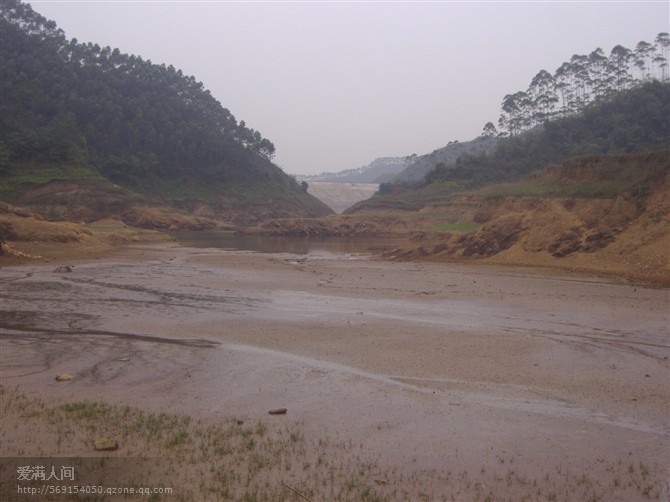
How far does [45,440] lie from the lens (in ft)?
23.1

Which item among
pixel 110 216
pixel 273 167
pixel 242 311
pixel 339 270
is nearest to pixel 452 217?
pixel 339 270

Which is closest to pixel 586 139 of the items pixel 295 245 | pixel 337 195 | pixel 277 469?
pixel 295 245

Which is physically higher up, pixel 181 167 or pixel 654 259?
pixel 181 167

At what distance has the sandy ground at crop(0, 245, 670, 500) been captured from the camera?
23.3ft

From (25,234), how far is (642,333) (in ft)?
106

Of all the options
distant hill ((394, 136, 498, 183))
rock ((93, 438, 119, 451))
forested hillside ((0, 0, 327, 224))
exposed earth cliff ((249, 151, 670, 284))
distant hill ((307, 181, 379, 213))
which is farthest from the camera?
distant hill ((307, 181, 379, 213))

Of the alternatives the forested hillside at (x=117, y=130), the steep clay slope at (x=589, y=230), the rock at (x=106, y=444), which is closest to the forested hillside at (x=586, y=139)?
the steep clay slope at (x=589, y=230)

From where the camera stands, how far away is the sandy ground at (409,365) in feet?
23.3

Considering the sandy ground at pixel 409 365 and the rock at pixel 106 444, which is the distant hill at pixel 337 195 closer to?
the sandy ground at pixel 409 365

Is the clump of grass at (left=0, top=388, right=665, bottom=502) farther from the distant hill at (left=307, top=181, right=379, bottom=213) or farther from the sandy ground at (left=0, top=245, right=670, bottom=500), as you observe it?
the distant hill at (left=307, top=181, right=379, bottom=213)

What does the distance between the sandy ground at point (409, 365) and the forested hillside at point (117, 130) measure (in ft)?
210

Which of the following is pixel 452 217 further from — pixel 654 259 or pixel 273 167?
pixel 273 167

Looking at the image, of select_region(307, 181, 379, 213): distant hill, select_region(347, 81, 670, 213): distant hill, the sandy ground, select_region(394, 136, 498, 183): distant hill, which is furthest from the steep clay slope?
select_region(307, 181, 379, 213): distant hill

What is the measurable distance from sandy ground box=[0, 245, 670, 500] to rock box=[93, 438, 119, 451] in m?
A: 1.61
